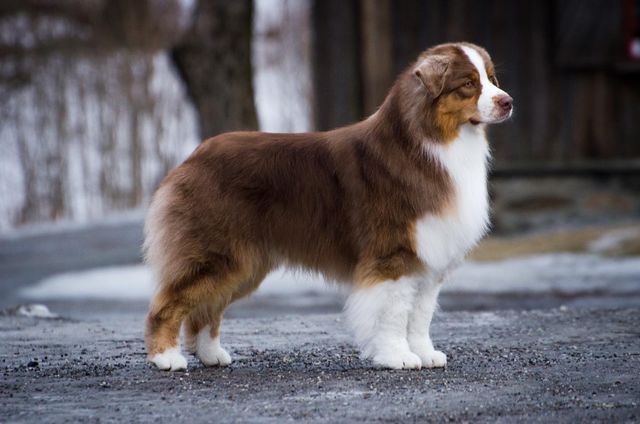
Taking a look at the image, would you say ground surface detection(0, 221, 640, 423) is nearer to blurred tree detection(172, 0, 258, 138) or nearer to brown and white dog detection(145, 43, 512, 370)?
brown and white dog detection(145, 43, 512, 370)

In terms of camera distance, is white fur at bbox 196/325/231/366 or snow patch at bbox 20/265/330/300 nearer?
white fur at bbox 196/325/231/366

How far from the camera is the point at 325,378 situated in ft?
21.3

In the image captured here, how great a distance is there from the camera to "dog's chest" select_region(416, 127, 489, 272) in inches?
256

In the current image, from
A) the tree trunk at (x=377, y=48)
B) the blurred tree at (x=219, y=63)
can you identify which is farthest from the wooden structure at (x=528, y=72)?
the blurred tree at (x=219, y=63)

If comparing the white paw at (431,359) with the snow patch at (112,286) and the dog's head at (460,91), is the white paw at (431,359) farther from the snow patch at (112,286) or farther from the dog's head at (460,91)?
the snow patch at (112,286)

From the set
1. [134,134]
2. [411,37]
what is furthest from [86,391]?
[134,134]

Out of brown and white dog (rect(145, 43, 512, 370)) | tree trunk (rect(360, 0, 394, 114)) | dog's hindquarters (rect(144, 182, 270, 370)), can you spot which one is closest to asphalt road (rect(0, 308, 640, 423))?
dog's hindquarters (rect(144, 182, 270, 370))

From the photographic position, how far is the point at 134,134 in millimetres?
24500

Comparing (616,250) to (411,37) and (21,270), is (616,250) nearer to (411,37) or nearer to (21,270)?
(411,37)

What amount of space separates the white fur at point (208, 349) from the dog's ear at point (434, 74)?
2085 mm

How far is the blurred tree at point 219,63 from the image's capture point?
1539 centimetres

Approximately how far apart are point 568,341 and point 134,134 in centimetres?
1774

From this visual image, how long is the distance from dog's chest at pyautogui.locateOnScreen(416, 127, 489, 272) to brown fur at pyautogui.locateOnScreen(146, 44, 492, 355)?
6 centimetres

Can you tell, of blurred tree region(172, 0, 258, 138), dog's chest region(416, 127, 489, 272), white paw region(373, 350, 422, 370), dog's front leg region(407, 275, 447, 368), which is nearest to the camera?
dog's chest region(416, 127, 489, 272)
